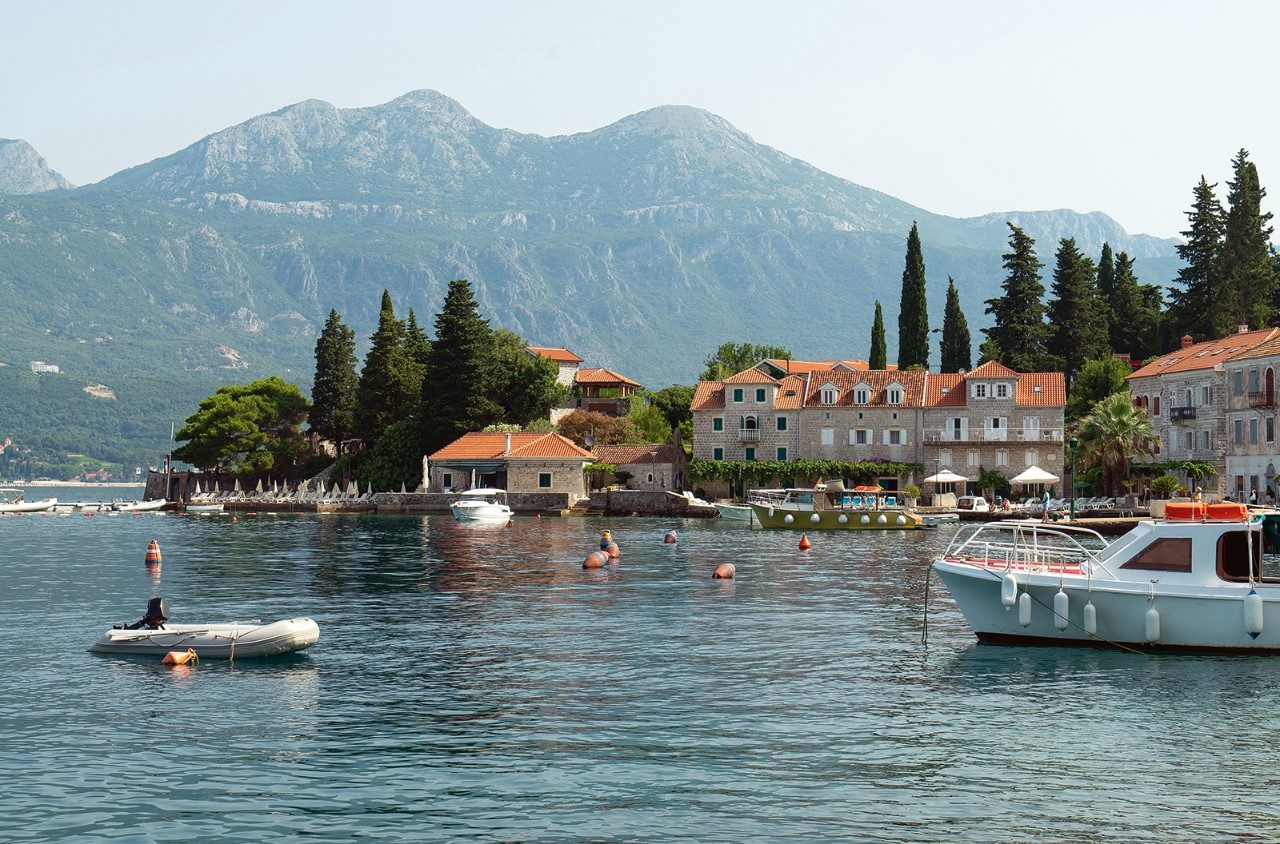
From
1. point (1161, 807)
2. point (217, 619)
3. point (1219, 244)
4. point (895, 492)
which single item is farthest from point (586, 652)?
point (1219, 244)

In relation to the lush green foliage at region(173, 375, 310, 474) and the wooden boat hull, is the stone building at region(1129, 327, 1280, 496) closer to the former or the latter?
the wooden boat hull

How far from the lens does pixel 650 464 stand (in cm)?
11481

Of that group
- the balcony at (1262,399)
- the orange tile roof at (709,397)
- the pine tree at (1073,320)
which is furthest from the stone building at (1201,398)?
the orange tile roof at (709,397)

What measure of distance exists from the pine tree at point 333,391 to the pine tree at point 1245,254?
79.4m

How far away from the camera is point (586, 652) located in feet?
114

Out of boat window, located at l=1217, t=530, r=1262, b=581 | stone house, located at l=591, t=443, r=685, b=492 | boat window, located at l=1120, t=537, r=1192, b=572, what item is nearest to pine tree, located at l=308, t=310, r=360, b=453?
stone house, located at l=591, t=443, r=685, b=492

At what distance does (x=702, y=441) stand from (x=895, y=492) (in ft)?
56.5

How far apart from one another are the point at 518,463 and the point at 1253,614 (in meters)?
83.2

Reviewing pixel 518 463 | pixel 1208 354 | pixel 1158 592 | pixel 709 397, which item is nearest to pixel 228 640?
pixel 1158 592

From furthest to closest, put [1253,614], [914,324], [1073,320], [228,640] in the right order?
[1073,320]
[914,324]
[228,640]
[1253,614]

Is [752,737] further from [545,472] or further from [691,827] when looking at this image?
[545,472]

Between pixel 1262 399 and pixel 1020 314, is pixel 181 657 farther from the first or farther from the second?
pixel 1020 314

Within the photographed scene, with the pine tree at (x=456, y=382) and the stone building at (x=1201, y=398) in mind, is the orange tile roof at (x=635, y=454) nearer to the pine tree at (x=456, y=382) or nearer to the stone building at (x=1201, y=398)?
the pine tree at (x=456, y=382)

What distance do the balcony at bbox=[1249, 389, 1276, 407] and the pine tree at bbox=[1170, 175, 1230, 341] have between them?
25165 millimetres
